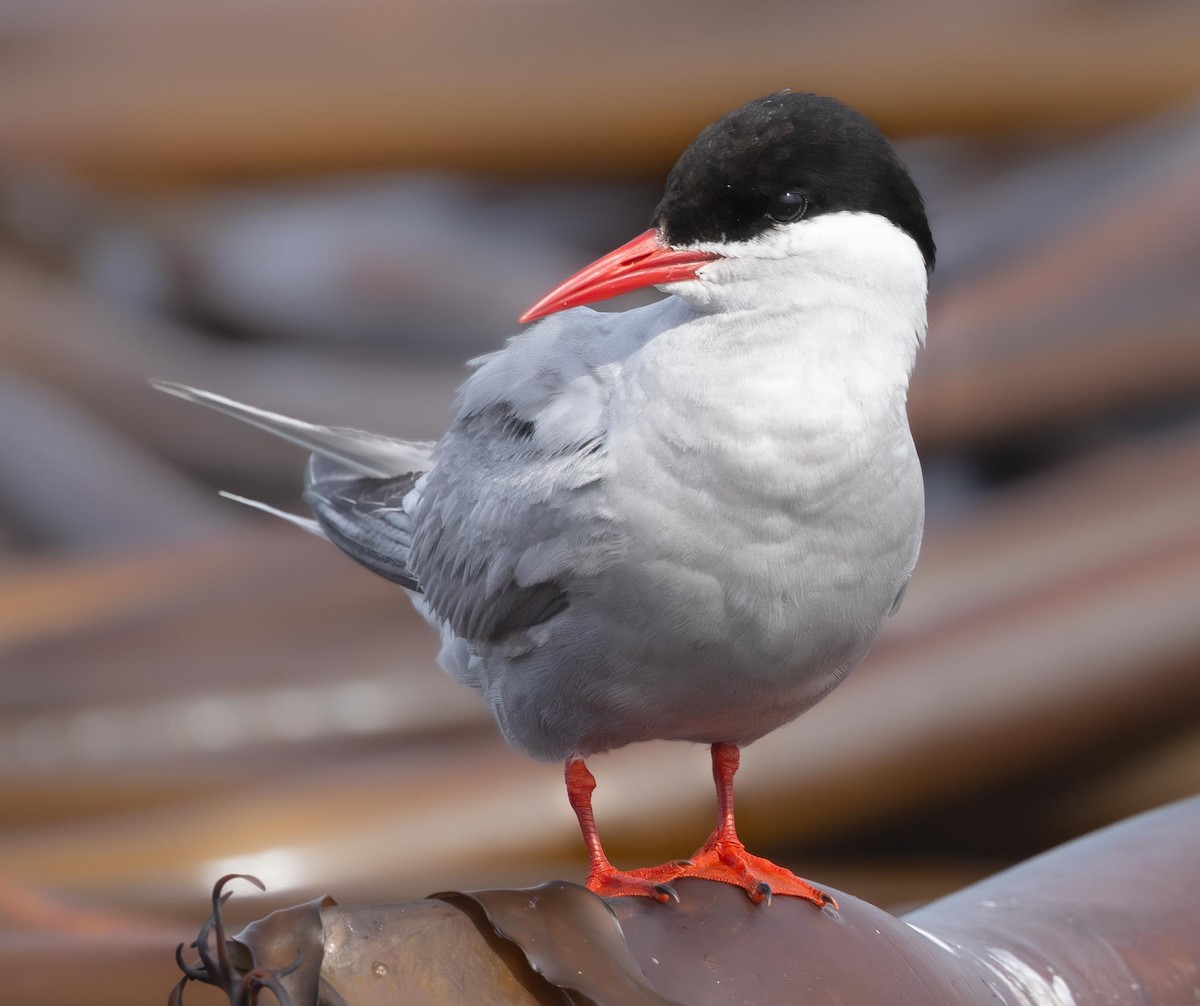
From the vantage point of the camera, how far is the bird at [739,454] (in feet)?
6.79

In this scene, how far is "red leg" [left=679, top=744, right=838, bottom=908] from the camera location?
218 cm

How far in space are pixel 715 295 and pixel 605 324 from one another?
352 millimetres

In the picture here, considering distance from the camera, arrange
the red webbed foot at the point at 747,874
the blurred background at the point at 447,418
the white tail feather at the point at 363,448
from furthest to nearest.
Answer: the blurred background at the point at 447,418 → the white tail feather at the point at 363,448 → the red webbed foot at the point at 747,874

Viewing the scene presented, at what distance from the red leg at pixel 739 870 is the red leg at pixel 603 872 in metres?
0.05

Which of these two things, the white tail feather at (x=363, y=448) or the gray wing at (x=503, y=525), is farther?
the white tail feather at (x=363, y=448)

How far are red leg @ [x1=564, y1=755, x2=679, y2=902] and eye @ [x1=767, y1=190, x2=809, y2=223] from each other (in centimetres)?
89

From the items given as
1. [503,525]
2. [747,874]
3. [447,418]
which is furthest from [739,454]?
[447,418]

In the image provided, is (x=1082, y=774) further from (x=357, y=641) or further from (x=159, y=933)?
(x=159, y=933)

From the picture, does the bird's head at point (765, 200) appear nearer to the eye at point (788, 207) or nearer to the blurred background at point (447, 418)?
the eye at point (788, 207)

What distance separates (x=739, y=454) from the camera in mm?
2062

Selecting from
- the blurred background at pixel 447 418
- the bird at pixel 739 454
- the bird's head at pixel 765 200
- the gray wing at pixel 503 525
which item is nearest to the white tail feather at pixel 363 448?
the gray wing at pixel 503 525

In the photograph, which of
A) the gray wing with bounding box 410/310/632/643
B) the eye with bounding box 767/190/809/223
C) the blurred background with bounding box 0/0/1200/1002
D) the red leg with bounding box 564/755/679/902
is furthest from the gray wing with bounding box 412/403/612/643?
the blurred background with bounding box 0/0/1200/1002

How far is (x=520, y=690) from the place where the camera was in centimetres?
242

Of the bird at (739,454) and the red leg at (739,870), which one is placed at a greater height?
the bird at (739,454)
